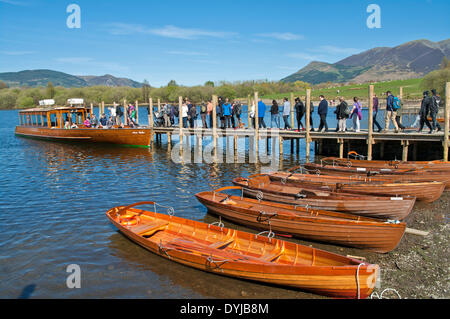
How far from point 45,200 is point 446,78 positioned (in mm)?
66356

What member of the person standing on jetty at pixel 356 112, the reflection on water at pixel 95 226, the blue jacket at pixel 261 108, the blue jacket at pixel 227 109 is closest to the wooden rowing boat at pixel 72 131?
the reflection on water at pixel 95 226

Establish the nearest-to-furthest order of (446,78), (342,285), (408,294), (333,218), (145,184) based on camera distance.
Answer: (342,285)
(408,294)
(333,218)
(145,184)
(446,78)

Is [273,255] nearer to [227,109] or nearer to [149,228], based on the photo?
[149,228]

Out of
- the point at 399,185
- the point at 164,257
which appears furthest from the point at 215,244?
the point at 399,185

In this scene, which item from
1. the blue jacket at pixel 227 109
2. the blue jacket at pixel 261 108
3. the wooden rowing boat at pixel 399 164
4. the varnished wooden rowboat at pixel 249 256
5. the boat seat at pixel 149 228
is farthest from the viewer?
the blue jacket at pixel 227 109

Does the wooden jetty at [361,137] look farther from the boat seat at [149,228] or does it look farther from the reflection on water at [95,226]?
the boat seat at [149,228]

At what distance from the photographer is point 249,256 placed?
26.7 ft

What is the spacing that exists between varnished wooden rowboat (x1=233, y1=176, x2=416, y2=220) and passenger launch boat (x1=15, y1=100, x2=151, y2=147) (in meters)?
19.1

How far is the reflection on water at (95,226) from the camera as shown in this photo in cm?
807

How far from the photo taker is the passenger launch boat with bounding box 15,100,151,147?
30250 mm

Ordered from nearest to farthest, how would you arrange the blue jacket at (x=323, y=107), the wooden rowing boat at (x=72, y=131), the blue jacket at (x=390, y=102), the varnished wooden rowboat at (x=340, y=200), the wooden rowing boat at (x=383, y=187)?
the varnished wooden rowboat at (x=340, y=200) → the wooden rowing boat at (x=383, y=187) → the blue jacket at (x=390, y=102) → the blue jacket at (x=323, y=107) → the wooden rowing boat at (x=72, y=131)

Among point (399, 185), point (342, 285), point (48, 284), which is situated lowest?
point (48, 284)

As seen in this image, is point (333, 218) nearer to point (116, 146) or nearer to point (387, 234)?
point (387, 234)

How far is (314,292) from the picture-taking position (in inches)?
283
